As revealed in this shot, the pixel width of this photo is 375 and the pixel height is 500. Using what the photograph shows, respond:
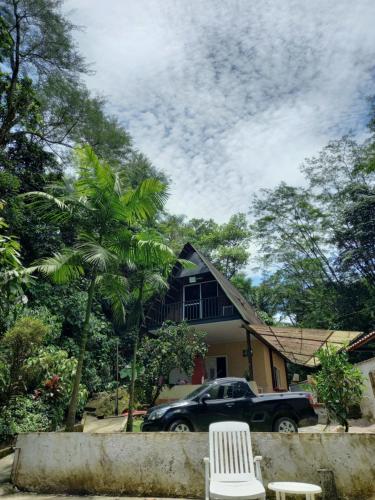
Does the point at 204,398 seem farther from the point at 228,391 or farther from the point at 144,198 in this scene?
the point at 144,198

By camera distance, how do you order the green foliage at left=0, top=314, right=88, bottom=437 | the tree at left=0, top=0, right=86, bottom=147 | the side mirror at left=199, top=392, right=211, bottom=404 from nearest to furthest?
the green foliage at left=0, top=314, right=88, bottom=437 → the side mirror at left=199, top=392, right=211, bottom=404 → the tree at left=0, top=0, right=86, bottom=147

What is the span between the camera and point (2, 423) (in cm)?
721

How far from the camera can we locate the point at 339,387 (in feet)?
21.8

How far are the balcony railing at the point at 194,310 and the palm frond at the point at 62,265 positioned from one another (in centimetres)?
913

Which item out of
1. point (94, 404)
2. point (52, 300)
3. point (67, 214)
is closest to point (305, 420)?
point (67, 214)

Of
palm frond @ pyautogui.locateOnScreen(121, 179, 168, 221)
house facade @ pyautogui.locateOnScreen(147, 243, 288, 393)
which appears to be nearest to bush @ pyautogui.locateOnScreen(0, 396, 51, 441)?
palm frond @ pyautogui.locateOnScreen(121, 179, 168, 221)

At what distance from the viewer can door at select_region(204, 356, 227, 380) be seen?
1800cm

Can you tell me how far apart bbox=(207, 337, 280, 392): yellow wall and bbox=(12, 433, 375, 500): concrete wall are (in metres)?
12.0

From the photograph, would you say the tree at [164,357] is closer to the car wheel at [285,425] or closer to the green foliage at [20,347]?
the car wheel at [285,425]

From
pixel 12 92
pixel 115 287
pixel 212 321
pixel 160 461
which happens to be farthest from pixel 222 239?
pixel 160 461

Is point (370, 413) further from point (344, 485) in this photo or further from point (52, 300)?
point (52, 300)

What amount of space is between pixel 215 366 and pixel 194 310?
→ 4.02 m

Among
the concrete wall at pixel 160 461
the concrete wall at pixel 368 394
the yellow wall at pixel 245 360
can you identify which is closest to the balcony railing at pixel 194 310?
the yellow wall at pixel 245 360

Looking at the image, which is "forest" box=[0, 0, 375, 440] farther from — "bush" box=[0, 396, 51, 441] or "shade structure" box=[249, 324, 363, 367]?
"shade structure" box=[249, 324, 363, 367]
